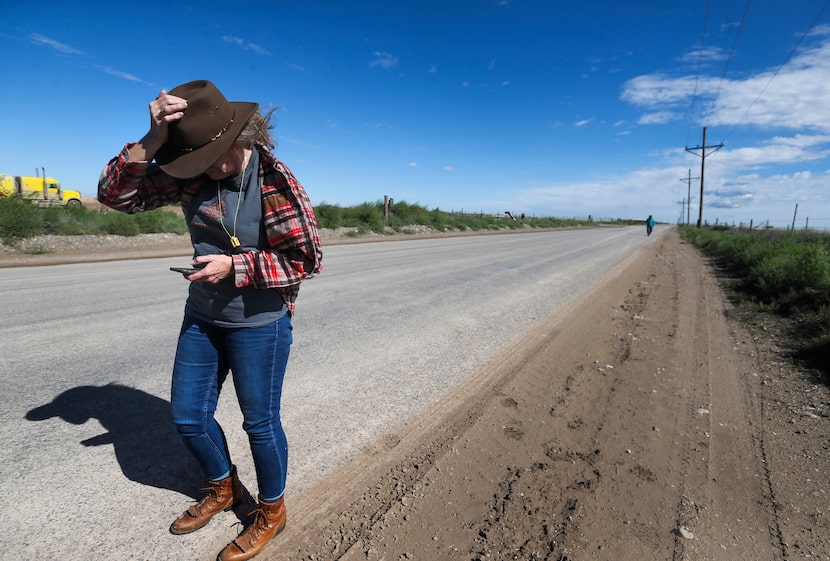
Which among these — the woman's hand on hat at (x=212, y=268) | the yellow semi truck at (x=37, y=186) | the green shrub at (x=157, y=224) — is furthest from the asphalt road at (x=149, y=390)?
the yellow semi truck at (x=37, y=186)

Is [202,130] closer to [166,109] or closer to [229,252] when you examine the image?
[166,109]

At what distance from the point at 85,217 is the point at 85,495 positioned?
17099 millimetres

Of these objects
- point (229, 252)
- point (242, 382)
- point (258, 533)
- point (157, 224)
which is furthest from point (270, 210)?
point (157, 224)

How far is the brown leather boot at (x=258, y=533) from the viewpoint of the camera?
197 centimetres

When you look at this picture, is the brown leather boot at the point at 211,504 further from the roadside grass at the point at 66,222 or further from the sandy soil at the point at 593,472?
the roadside grass at the point at 66,222

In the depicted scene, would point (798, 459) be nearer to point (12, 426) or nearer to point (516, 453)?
point (516, 453)

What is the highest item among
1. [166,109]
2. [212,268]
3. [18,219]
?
[166,109]

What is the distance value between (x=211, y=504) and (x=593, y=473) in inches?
87.7

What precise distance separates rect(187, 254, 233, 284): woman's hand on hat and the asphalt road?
1293 mm

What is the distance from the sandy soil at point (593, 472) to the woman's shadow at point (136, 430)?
76cm

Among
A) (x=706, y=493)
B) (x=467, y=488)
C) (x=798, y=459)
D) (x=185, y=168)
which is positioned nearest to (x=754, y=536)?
(x=706, y=493)

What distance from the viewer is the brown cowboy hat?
165 cm

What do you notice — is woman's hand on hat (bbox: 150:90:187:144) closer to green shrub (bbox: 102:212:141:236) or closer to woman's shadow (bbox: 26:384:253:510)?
woman's shadow (bbox: 26:384:253:510)

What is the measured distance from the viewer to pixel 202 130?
1.66m
